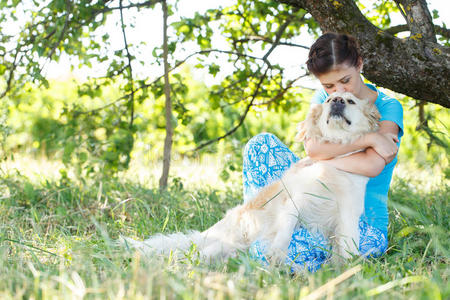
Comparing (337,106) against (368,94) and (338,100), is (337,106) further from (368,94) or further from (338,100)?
(368,94)

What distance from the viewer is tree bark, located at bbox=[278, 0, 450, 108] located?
260 centimetres

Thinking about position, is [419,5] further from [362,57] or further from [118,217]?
[118,217]

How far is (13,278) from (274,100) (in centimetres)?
311

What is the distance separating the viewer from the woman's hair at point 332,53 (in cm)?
240

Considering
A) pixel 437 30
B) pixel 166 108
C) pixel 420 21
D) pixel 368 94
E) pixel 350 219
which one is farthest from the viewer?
pixel 166 108

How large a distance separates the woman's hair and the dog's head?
17 centimetres

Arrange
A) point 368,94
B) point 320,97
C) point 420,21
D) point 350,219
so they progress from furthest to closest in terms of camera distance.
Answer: point 320,97
point 420,21
point 368,94
point 350,219

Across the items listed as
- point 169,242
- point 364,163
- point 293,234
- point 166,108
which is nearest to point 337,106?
point 364,163

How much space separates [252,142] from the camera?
2625 mm

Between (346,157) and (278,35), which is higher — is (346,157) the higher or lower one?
the lower one

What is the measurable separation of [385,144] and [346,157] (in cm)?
21

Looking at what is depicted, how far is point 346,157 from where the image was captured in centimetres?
243

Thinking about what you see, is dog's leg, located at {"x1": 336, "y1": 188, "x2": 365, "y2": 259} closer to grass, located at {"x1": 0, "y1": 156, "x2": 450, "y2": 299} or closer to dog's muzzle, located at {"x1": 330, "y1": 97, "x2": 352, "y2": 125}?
grass, located at {"x1": 0, "y1": 156, "x2": 450, "y2": 299}

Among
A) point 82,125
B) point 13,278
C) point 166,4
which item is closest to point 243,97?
point 166,4
